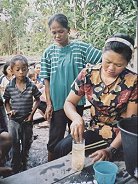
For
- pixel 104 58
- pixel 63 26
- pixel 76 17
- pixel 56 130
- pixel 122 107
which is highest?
pixel 76 17

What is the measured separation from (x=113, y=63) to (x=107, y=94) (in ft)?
0.75

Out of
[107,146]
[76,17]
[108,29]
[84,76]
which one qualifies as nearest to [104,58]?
[84,76]

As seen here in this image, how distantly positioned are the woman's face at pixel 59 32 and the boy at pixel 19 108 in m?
0.54

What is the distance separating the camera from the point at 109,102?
6.42ft

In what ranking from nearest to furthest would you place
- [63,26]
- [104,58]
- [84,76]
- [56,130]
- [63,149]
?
[104,58] < [84,76] < [63,149] < [63,26] < [56,130]

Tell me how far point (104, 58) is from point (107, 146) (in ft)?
2.09

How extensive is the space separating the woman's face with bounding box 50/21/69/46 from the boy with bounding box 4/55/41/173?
54 cm

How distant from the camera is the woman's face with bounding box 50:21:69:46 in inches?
109

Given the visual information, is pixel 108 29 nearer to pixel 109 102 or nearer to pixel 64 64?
pixel 64 64

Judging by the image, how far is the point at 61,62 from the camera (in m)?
2.86

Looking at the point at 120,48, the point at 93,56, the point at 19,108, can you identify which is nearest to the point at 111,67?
the point at 120,48

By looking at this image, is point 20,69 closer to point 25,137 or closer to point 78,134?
point 25,137

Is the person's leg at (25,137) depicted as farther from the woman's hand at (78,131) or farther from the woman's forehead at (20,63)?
the woman's hand at (78,131)

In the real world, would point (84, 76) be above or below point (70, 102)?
above
